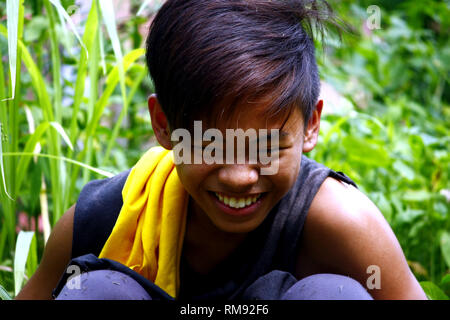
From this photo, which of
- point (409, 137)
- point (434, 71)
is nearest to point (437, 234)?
point (409, 137)

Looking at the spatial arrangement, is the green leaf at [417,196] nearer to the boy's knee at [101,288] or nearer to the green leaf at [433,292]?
the green leaf at [433,292]

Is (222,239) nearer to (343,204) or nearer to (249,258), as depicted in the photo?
(249,258)

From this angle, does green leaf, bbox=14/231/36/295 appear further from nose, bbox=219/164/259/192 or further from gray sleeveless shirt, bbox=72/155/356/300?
nose, bbox=219/164/259/192

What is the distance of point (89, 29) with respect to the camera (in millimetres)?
1676

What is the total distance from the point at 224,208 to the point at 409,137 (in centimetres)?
132

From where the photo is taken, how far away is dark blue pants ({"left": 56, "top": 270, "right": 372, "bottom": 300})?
118cm

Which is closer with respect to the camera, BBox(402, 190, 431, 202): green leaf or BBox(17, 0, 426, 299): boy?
BBox(17, 0, 426, 299): boy

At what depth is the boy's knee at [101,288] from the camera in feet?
3.93

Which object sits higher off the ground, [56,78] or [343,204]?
[56,78]

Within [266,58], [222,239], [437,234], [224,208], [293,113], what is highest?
[266,58]

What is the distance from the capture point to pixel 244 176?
1198 millimetres

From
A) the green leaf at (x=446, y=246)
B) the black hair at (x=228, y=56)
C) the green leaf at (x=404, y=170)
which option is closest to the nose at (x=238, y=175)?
the black hair at (x=228, y=56)

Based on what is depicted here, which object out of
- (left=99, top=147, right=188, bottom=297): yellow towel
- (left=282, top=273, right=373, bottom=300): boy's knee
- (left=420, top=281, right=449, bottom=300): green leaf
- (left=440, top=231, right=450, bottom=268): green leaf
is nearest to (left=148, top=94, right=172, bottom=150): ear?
(left=99, top=147, right=188, bottom=297): yellow towel
